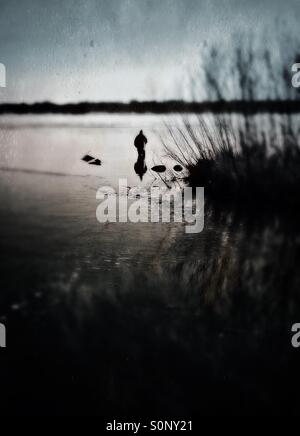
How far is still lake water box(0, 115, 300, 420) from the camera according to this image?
7.84ft

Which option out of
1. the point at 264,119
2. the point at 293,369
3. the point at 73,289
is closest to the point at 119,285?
the point at 73,289

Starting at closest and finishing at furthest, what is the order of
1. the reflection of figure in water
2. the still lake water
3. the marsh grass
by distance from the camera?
1. the still lake water
2. the marsh grass
3. the reflection of figure in water

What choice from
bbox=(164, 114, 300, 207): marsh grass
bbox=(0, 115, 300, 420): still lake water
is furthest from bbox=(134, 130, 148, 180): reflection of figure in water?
bbox=(0, 115, 300, 420): still lake water

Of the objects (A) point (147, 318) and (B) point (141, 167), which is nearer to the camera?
(A) point (147, 318)

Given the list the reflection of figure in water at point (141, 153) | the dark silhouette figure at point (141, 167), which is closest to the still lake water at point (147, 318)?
the dark silhouette figure at point (141, 167)

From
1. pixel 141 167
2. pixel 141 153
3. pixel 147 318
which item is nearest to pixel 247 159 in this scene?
pixel 141 167

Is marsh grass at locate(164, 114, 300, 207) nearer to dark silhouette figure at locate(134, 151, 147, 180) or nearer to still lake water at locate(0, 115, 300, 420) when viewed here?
still lake water at locate(0, 115, 300, 420)

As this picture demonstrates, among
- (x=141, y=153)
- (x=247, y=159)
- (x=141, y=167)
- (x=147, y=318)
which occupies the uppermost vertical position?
(x=141, y=153)

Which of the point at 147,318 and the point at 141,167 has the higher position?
the point at 141,167

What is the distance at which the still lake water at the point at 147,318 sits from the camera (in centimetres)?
239

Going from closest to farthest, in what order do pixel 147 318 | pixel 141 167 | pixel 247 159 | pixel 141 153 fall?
pixel 147 318 → pixel 247 159 → pixel 141 167 → pixel 141 153

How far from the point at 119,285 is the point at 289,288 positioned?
144 centimetres

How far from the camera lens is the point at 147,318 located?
3307 millimetres

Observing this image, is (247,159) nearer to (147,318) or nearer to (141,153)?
(141,153)
